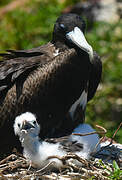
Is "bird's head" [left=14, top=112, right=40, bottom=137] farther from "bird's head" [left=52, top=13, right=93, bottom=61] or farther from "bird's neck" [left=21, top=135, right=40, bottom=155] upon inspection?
"bird's head" [left=52, top=13, right=93, bottom=61]

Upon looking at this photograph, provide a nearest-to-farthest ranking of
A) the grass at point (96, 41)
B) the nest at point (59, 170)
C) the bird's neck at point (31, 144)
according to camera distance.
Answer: the nest at point (59, 170) < the bird's neck at point (31, 144) < the grass at point (96, 41)

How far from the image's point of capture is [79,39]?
5156mm

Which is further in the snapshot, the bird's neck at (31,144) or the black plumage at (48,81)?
the black plumage at (48,81)

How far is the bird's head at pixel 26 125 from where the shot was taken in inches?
196

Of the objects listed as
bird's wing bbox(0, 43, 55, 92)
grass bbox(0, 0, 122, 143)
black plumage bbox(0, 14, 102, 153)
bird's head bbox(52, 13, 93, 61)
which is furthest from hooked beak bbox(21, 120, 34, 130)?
grass bbox(0, 0, 122, 143)

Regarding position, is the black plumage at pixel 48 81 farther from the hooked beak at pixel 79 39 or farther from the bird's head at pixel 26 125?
the bird's head at pixel 26 125

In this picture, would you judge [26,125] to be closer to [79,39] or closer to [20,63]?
[20,63]

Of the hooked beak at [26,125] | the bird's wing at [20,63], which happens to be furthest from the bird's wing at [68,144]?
the bird's wing at [20,63]

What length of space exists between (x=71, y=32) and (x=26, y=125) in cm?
103

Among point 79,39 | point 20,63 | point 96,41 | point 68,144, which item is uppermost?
point 96,41

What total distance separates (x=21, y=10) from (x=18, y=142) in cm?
612

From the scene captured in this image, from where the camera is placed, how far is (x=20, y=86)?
17.2 ft

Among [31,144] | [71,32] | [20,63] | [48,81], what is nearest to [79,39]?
[71,32]

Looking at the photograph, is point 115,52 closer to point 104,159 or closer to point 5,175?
point 104,159
